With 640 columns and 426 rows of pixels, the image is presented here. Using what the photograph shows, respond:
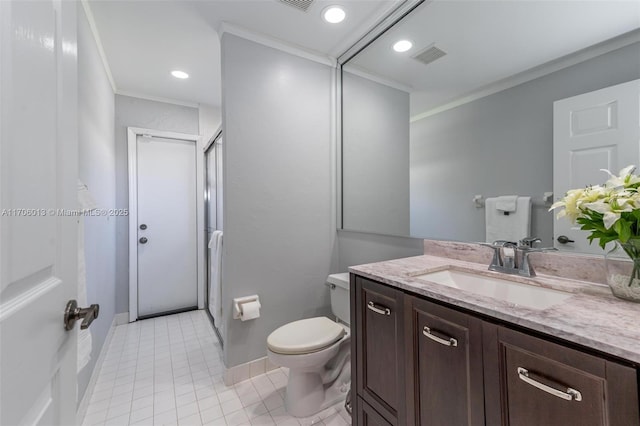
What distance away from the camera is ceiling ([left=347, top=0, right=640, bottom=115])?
3.28 feet

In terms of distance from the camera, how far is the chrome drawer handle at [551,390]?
56cm

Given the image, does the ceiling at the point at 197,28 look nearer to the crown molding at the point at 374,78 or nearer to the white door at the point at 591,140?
the crown molding at the point at 374,78

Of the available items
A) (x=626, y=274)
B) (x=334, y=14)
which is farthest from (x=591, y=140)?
(x=334, y=14)

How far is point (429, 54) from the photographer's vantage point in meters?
1.63

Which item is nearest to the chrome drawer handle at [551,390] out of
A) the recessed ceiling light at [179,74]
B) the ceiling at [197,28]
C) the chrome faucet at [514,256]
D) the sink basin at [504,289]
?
the sink basin at [504,289]

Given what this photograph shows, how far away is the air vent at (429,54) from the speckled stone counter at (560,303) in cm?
118

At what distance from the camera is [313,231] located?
2170mm

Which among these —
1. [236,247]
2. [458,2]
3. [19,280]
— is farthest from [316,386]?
[458,2]

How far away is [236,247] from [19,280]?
1411 millimetres

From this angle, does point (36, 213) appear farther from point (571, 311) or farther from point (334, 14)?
point (334, 14)

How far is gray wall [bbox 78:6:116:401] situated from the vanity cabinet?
1.69 metres

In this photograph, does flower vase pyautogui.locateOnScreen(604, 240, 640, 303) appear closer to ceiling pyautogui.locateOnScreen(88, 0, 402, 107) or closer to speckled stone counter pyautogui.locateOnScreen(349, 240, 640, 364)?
speckled stone counter pyautogui.locateOnScreen(349, 240, 640, 364)

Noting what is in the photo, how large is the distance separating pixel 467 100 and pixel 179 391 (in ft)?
8.38

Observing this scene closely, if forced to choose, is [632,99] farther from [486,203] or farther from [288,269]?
[288,269]
